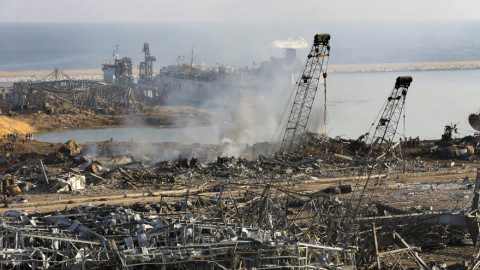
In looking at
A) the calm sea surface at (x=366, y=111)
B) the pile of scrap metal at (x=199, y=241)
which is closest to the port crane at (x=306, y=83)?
the calm sea surface at (x=366, y=111)

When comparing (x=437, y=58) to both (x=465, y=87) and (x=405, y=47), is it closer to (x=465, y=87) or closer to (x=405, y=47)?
(x=405, y=47)

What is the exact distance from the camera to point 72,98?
7075 centimetres

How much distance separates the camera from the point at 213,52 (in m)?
186

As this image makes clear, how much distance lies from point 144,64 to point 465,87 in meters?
56.2

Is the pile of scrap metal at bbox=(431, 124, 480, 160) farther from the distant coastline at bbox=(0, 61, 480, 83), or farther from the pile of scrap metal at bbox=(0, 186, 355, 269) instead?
the distant coastline at bbox=(0, 61, 480, 83)

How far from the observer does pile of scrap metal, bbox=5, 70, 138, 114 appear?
68000mm

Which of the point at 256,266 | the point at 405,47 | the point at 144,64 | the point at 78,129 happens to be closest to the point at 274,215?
the point at 256,266

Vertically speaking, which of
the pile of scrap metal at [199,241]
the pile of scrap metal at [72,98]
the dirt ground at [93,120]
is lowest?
the dirt ground at [93,120]

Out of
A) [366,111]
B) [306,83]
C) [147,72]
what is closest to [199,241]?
[306,83]

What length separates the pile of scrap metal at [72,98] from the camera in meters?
68.0

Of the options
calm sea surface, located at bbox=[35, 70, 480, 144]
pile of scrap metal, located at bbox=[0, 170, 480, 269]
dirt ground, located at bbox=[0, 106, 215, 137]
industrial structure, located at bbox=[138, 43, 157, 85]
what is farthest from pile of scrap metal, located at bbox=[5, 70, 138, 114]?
pile of scrap metal, located at bbox=[0, 170, 480, 269]

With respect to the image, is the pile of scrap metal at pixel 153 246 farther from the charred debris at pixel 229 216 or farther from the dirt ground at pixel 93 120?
the dirt ground at pixel 93 120

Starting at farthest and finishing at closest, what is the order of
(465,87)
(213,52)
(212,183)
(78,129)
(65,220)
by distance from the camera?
(213,52) → (465,87) → (78,129) → (212,183) → (65,220)

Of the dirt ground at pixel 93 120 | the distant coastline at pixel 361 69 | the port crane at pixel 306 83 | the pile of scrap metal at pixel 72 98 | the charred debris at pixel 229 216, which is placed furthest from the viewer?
the distant coastline at pixel 361 69
